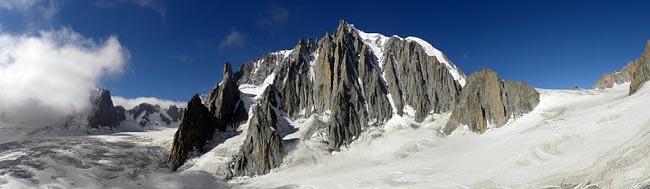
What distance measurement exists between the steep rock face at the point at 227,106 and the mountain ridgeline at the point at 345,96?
350mm

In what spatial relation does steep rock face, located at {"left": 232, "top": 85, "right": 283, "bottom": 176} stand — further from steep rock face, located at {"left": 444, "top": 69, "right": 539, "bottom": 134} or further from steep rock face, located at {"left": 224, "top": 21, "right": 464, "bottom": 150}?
steep rock face, located at {"left": 444, "top": 69, "right": 539, "bottom": 134}

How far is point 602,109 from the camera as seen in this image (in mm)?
101750

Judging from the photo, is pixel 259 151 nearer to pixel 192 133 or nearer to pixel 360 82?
pixel 192 133

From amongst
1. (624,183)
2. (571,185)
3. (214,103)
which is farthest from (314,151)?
(624,183)

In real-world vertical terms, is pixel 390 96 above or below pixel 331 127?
above

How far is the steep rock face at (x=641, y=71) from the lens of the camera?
359 ft

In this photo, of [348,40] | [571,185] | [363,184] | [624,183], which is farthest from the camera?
[348,40]

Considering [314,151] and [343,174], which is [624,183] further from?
[314,151]

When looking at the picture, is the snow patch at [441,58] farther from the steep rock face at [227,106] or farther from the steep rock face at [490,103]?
the steep rock face at [227,106]

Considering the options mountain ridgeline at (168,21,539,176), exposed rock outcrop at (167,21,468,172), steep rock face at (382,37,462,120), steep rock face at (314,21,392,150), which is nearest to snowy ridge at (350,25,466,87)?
exposed rock outcrop at (167,21,468,172)

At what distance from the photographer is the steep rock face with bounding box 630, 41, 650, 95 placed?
10950cm

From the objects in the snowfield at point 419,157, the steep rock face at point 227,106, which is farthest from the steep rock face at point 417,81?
the steep rock face at point 227,106

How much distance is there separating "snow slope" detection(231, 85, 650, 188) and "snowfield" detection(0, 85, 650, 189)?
9.7 inches

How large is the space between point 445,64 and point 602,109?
7404 cm
